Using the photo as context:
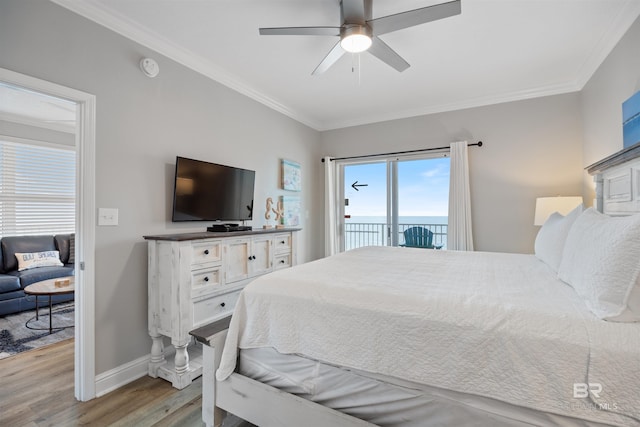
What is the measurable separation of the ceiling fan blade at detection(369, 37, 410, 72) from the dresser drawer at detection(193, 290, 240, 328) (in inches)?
88.0

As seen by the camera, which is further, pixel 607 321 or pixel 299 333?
pixel 299 333

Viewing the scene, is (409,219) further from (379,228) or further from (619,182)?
(619,182)

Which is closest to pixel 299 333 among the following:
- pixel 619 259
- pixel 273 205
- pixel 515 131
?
pixel 619 259

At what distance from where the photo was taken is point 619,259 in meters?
0.97

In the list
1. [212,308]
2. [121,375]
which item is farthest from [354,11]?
[121,375]

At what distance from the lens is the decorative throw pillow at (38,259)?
3.71m

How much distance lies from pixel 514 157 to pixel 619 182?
172 cm

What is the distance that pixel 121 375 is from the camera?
6.80 ft

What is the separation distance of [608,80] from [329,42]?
2482 mm

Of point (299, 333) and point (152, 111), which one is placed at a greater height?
point (152, 111)

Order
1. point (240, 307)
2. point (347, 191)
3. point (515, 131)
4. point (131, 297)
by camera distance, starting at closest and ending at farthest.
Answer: point (240, 307)
point (131, 297)
point (515, 131)
point (347, 191)

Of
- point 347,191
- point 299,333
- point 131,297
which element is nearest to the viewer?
point 299,333

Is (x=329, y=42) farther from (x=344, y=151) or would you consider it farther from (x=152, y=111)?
(x=344, y=151)

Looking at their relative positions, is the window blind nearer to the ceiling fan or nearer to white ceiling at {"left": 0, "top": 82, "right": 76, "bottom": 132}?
white ceiling at {"left": 0, "top": 82, "right": 76, "bottom": 132}
